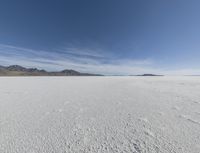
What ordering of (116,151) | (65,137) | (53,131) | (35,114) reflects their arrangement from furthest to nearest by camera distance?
(35,114) < (53,131) < (65,137) < (116,151)

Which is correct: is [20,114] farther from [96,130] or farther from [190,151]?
[190,151]

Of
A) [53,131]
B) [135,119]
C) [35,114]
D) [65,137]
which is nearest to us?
[65,137]

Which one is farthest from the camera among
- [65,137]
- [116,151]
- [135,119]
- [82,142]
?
[135,119]

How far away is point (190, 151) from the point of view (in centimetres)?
162

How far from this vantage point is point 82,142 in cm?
181

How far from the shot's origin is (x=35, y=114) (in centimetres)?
293

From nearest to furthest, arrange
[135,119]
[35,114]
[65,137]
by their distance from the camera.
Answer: [65,137]
[135,119]
[35,114]

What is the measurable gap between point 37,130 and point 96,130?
3.37ft

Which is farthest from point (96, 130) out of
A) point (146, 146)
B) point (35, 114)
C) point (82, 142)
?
point (35, 114)

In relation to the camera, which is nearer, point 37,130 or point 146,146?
point 146,146

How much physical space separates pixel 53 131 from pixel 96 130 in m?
0.74

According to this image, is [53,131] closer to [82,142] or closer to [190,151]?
[82,142]

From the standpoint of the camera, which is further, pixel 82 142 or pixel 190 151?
pixel 82 142

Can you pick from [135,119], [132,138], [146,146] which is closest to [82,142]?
[132,138]
